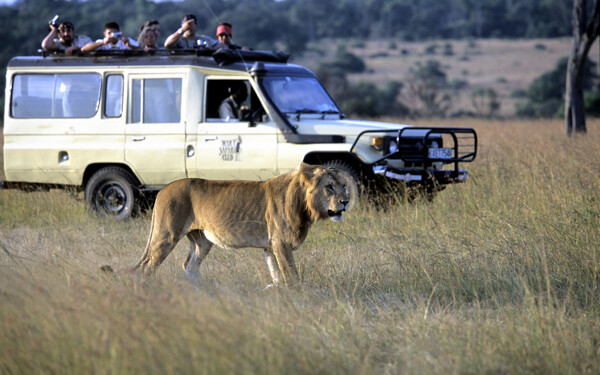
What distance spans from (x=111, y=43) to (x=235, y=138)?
7.72 feet

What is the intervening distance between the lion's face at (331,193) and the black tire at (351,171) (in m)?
3.28

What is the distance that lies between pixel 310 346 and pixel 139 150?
232 inches

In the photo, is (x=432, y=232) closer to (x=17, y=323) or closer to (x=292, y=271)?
(x=292, y=271)

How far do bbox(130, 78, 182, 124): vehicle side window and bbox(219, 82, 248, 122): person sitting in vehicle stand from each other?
554 mm

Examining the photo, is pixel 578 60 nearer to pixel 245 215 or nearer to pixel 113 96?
pixel 113 96

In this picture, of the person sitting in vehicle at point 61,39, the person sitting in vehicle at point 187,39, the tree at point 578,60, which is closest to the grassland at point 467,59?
the tree at point 578,60

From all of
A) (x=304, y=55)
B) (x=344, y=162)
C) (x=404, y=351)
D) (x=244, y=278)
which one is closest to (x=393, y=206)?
(x=344, y=162)

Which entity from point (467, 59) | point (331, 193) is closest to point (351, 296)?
point (331, 193)

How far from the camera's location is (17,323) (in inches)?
156

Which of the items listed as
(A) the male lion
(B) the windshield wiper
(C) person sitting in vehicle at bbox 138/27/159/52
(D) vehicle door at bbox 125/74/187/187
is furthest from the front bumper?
(C) person sitting in vehicle at bbox 138/27/159/52

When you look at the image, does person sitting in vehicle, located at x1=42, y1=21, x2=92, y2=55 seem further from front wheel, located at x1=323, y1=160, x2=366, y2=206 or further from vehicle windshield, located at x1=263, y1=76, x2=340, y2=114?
front wheel, located at x1=323, y1=160, x2=366, y2=206

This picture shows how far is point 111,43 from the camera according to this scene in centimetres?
1022

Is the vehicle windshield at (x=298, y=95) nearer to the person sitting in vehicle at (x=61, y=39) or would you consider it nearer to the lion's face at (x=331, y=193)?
the person sitting in vehicle at (x=61, y=39)

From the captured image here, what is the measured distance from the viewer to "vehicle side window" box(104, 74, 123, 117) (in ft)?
31.9
